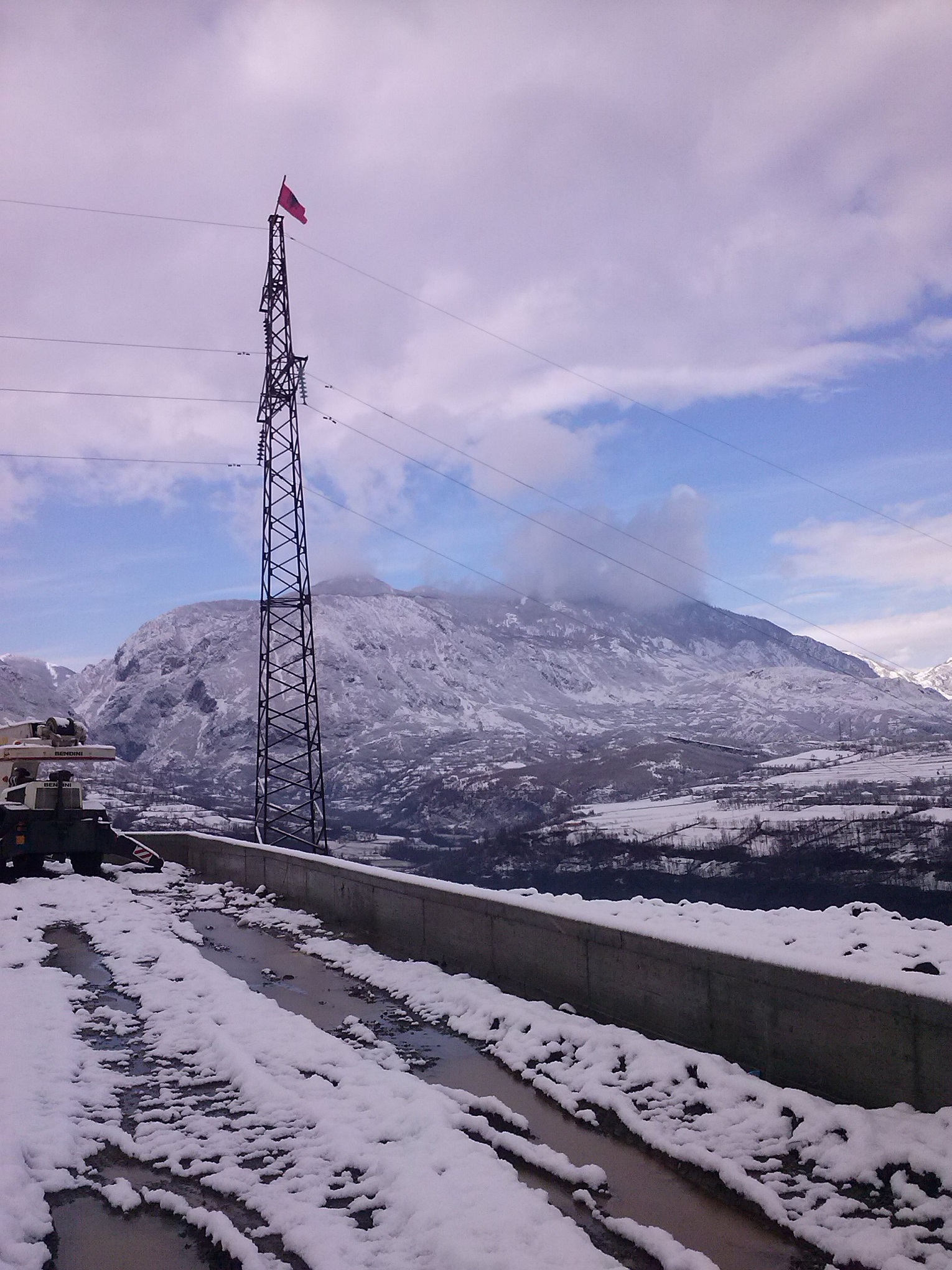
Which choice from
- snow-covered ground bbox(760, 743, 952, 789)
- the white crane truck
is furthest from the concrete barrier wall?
snow-covered ground bbox(760, 743, 952, 789)

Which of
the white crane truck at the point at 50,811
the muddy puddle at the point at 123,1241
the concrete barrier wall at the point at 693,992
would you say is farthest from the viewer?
the white crane truck at the point at 50,811

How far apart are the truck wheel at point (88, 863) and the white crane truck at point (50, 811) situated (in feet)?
0.05

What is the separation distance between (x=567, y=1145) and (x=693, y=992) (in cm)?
189

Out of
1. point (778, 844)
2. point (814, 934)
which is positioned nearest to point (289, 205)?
point (814, 934)

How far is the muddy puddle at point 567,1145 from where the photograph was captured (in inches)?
180

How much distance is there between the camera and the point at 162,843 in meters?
25.1

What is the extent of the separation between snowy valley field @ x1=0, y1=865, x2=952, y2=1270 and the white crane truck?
471 inches

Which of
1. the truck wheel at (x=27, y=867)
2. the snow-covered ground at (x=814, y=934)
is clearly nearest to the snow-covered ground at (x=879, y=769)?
the snow-covered ground at (x=814, y=934)

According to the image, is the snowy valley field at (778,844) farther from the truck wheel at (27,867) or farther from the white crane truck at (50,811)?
the truck wheel at (27,867)

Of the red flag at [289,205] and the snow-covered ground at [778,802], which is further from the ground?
the red flag at [289,205]

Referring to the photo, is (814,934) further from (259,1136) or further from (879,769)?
(879,769)

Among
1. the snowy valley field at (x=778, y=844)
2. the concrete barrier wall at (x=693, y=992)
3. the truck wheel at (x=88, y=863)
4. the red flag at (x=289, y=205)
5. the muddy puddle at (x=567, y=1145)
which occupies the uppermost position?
the red flag at (x=289, y=205)

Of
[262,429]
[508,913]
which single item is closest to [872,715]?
[262,429]

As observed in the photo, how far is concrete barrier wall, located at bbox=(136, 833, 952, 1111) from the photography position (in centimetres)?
565
